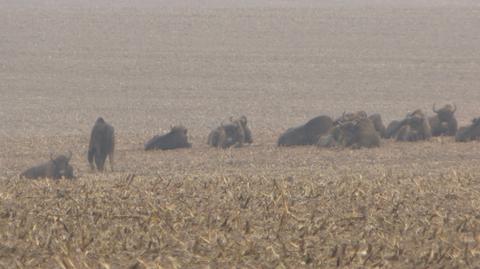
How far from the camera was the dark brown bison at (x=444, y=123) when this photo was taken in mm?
21406

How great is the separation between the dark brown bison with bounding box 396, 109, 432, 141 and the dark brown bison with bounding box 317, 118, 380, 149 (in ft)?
2.68

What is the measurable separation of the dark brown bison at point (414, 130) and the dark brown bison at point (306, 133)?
48.3 inches

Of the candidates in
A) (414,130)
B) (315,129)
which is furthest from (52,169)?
(414,130)

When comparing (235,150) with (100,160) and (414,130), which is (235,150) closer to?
(100,160)

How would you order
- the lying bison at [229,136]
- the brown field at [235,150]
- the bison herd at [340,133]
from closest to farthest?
the brown field at [235,150]
the bison herd at [340,133]
the lying bison at [229,136]

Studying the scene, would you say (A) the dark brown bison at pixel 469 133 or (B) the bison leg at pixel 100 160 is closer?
(B) the bison leg at pixel 100 160

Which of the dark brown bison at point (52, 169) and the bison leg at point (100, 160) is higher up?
the dark brown bison at point (52, 169)

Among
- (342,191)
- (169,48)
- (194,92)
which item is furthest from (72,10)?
(342,191)

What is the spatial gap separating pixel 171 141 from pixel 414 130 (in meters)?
4.17

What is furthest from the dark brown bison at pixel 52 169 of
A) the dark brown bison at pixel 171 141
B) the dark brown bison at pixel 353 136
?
the dark brown bison at pixel 353 136

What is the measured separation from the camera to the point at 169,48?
44.2 m

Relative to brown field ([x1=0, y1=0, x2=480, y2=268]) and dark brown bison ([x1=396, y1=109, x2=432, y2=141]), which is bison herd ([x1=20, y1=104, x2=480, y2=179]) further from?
brown field ([x1=0, y1=0, x2=480, y2=268])

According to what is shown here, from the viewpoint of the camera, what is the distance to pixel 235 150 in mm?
19312

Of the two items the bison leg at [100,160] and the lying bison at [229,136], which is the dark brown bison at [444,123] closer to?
the lying bison at [229,136]
